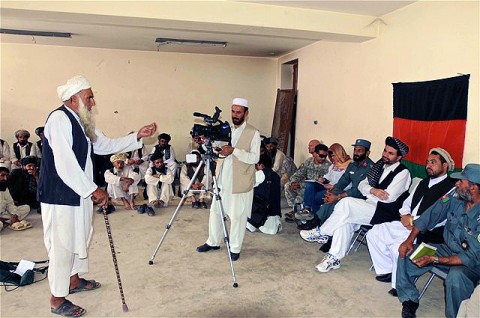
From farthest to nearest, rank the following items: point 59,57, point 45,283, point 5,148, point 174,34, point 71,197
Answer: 1. point 59,57
2. point 5,148
3. point 174,34
4. point 45,283
5. point 71,197

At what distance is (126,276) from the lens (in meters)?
3.30

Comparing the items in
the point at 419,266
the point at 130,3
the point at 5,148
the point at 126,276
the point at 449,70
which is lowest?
the point at 126,276

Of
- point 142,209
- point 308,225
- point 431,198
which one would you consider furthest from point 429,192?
point 142,209

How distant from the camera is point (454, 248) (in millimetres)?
2672

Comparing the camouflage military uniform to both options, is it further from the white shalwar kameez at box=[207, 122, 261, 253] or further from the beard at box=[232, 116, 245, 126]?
the beard at box=[232, 116, 245, 126]

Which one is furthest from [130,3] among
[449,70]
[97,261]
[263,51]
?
[263,51]

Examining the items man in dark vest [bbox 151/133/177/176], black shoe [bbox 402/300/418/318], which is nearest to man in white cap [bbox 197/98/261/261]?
black shoe [bbox 402/300/418/318]

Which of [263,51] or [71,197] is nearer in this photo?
[71,197]

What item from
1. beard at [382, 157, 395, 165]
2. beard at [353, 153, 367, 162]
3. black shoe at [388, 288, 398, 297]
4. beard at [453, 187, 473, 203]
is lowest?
black shoe at [388, 288, 398, 297]

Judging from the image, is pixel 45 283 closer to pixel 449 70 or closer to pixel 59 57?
pixel 449 70

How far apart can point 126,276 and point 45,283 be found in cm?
66

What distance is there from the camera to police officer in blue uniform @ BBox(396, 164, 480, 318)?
251 centimetres

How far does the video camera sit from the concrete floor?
48.5 inches

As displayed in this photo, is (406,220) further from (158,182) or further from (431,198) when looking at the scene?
(158,182)
